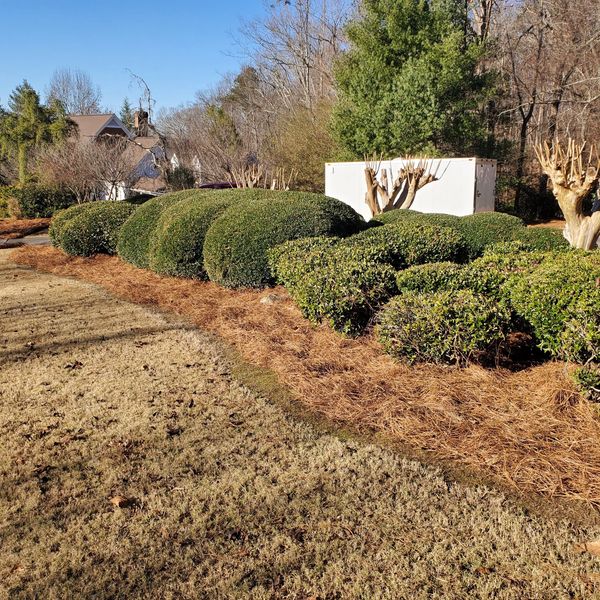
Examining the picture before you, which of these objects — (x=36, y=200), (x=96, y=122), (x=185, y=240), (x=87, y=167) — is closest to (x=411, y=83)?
(x=185, y=240)

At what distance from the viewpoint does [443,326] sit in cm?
439

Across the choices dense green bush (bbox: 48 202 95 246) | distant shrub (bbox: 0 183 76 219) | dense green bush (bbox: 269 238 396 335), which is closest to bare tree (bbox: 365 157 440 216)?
dense green bush (bbox: 48 202 95 246)

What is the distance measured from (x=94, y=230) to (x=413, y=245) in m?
7.62

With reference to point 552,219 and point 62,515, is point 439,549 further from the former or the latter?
point 552,219

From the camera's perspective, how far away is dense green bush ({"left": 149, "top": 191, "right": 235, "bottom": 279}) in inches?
342

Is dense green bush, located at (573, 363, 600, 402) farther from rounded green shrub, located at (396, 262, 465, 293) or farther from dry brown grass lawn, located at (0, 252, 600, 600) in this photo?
rounded green shrub, located at (396, 262, 465, 293)

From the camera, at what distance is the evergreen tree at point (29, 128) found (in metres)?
24.5

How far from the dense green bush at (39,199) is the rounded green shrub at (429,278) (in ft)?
65.2

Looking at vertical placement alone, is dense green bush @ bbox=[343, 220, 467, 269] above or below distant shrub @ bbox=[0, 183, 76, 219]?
below

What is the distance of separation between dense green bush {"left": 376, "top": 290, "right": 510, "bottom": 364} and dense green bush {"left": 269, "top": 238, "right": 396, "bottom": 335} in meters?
0.67

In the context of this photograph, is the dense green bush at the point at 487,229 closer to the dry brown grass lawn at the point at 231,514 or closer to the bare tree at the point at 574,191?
the bare tree at the point at 574,191

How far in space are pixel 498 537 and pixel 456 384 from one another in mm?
1668

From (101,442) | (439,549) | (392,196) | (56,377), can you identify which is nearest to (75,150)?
(392,196)

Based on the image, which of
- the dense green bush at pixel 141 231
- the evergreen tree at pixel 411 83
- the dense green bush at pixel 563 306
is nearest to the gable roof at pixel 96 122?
the evergreen tree at pixel 411 83
